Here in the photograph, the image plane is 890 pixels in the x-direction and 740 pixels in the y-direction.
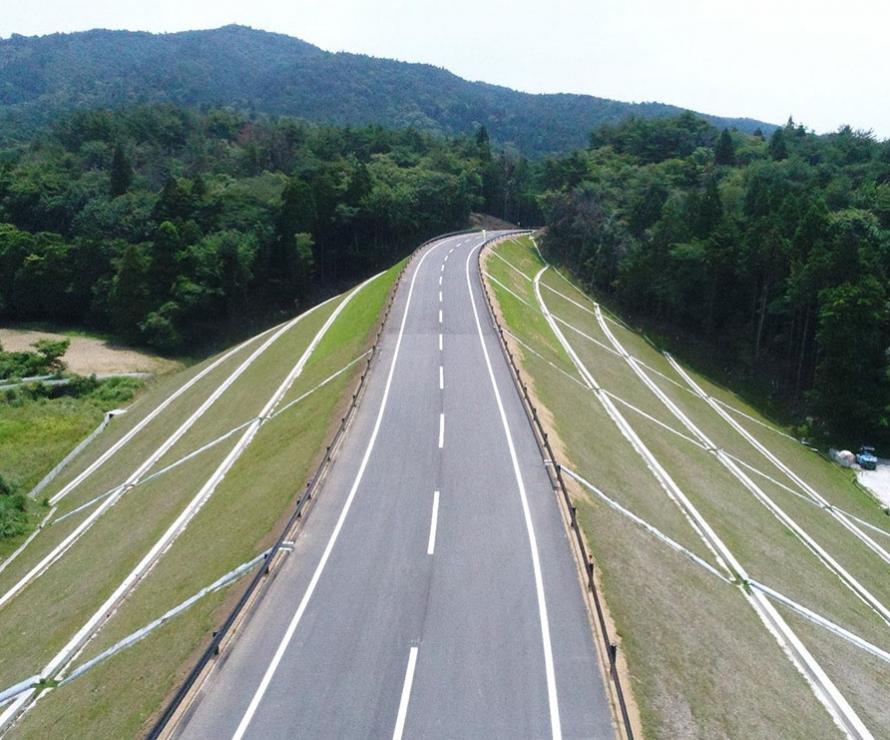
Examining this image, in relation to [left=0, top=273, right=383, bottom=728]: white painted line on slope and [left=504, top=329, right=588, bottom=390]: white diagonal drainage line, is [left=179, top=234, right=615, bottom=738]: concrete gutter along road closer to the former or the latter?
[left=0, top=273, right=383, bottom=728]: white painted line on slope

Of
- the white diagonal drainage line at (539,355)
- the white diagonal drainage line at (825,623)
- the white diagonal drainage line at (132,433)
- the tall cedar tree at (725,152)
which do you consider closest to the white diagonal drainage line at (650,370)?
the white diagonal drainage line at (539,355)

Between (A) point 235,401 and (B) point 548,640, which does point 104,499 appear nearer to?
(A) point 235,401

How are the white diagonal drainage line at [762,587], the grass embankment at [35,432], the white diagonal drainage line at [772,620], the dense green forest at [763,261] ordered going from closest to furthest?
the white diagonal drainage line at [772,620]
the white diagonal drainage line at [762,587]
the grass embankment at [35,432]
the dense green forest at [763,261]

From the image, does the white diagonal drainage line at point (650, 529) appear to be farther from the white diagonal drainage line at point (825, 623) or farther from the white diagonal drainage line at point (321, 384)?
the white diagonal drainage line at point (321, 384)

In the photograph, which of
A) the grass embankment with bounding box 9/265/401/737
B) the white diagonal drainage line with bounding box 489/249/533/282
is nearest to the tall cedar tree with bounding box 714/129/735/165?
the white diagonal drainage line with bounding box 489/249/533/282

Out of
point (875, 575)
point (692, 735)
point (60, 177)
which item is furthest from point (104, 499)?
point (60, 177)
